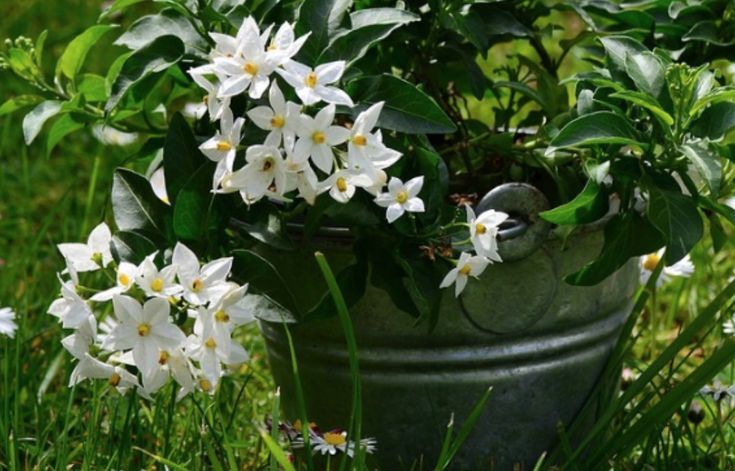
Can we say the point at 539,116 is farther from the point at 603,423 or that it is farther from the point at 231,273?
the point at 231,273

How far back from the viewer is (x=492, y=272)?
4.78 feet

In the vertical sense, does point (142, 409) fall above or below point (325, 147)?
below

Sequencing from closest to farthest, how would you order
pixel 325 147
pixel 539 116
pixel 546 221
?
pixel 325 147 < pixel 546 221 < pixel 539 116

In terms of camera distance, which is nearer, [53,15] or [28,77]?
[28,77]

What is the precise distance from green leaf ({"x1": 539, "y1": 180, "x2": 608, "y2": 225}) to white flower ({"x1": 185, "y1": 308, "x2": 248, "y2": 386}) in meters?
0.38

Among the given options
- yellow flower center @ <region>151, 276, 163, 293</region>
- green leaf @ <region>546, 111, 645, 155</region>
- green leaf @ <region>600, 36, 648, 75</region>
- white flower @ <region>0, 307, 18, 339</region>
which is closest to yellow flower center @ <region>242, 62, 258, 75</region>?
yellow flower center @ <region>151, 276, 163, 293</region>

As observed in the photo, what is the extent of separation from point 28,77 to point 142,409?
56 centimetres

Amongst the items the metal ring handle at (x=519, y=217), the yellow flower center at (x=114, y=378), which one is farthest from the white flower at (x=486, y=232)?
the yellow flower center at (x=114, y=378)

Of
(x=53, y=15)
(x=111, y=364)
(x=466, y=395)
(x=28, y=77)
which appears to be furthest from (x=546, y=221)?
(x=53, y=15)

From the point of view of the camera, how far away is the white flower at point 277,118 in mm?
1155

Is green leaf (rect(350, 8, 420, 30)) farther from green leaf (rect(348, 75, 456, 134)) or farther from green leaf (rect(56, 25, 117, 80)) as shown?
green leaf (rect(56, 25, 117, 80))

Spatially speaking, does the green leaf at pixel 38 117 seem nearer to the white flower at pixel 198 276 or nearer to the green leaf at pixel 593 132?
the white flower at pixel 198 276

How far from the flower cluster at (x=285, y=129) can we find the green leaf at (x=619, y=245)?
0.30 metres

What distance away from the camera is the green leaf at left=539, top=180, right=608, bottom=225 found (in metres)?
1.28
